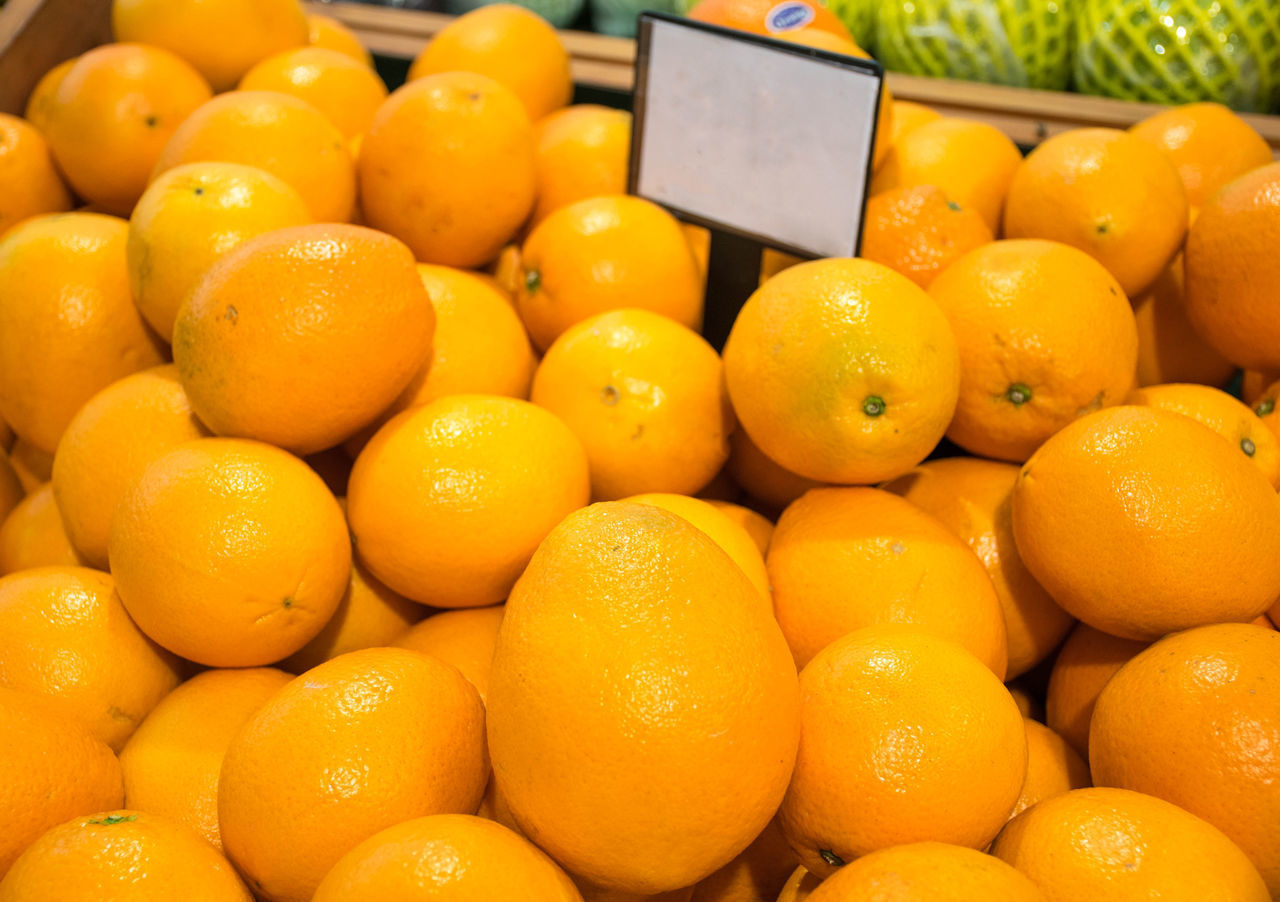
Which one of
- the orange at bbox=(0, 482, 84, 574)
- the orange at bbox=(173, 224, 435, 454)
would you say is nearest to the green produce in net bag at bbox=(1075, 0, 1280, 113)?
the orange at bbox=(173, 224, 435, 454)

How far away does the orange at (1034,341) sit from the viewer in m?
1.13

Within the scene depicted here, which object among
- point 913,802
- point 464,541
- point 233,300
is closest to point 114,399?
point 233,300

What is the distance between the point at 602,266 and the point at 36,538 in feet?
2.73

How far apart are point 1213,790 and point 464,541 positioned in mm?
724

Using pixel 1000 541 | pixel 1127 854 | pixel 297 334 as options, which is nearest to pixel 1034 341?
pixel 1000 541

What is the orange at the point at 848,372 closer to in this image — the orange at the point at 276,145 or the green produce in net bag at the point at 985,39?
the orange at the point at 276,145

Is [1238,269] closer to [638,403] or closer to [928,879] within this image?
[638,403]

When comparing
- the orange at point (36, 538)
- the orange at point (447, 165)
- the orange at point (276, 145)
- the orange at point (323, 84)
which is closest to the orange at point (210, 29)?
the orange at point (323, 84)

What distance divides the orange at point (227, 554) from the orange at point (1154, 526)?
2.49 ft

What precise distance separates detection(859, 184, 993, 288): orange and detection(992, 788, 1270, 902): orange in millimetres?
771

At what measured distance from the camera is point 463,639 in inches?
41.8

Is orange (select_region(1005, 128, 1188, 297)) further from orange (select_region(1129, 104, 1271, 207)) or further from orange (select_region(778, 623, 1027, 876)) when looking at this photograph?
orange (select_region(778, 623, 1027, 876))

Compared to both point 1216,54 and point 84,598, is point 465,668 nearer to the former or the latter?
point 84,598

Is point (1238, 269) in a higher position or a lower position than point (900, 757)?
higher
